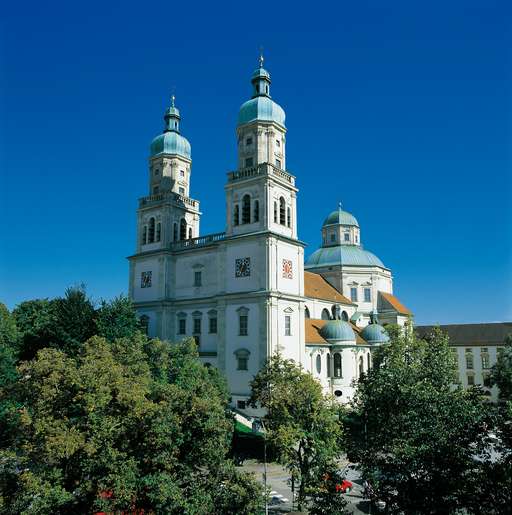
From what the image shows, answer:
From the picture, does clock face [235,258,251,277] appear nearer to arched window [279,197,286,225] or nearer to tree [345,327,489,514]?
arched window [279,197,286,225]

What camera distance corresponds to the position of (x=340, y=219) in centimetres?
7088

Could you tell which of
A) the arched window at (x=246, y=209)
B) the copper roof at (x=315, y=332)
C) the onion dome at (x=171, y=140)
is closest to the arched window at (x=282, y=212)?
the arched window at (x=246, y=209)

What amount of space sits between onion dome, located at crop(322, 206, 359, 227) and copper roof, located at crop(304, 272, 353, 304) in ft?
34.0

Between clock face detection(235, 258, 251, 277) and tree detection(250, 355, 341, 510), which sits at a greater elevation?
clock face detection(235, 258, 251, 277)

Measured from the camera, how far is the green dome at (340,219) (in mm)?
70881

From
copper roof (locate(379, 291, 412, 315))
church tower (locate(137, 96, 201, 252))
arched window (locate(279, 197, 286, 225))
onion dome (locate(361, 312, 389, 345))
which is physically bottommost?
onion dome (locate(361, 312, 389, 345))

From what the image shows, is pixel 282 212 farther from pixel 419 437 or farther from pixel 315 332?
pixel 419 437

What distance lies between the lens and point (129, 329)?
4256 cm

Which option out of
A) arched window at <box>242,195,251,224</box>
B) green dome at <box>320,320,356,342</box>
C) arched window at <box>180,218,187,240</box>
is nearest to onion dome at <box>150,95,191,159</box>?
arched window at <box>180,218,187,240</box>

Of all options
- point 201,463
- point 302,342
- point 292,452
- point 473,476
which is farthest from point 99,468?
point 302,342

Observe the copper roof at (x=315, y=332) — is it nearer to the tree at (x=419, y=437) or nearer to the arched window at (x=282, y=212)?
the arched window at (x=282, y=212)

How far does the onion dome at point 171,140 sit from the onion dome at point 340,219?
84.7 ft

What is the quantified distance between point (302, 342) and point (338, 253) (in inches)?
1025

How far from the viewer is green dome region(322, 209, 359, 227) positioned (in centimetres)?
7088
